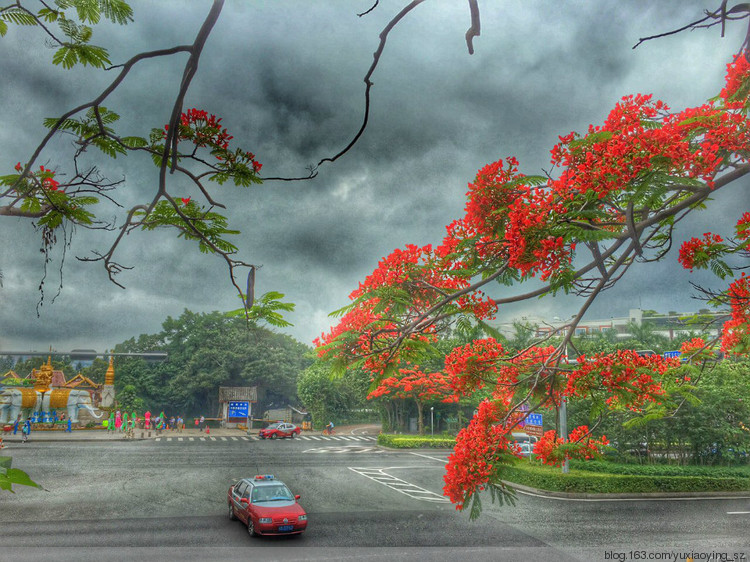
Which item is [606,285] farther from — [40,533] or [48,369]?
[48,369]

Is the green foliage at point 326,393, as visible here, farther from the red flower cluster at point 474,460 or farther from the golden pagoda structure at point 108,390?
the red flower cluster at point 474,460

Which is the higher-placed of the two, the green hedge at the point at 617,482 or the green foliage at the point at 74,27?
the green foliage at the point at 74,27

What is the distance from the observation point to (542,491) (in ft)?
54.2

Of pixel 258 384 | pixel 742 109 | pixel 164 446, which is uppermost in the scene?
pixel 742 109

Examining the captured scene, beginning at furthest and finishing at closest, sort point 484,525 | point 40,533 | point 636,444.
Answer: point 636,444, point 484,525, point 40,533

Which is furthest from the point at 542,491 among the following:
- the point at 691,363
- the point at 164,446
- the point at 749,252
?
the point at 164,446

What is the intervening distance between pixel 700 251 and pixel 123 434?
1402 inches

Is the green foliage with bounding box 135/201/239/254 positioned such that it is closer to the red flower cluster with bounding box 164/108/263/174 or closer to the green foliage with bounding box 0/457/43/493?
the red flower cluster with bounding box 164/108/263/174

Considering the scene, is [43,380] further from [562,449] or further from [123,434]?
[562,449]

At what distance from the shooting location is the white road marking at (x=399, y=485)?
49.8 feet

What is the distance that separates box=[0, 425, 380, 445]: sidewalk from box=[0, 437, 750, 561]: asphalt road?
1013 cm

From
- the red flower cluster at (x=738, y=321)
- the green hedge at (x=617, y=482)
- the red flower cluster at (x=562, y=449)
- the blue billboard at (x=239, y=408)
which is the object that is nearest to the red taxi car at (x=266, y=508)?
the red flower cluster at (x=562, y=449)

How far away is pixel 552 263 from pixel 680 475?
17.7 meters

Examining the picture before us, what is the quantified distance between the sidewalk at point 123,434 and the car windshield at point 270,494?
2236 cm
